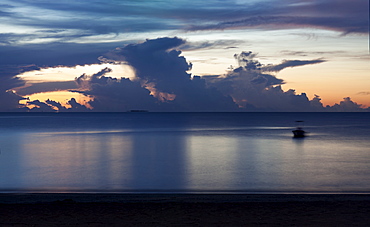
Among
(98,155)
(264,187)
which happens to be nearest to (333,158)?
(264,187)

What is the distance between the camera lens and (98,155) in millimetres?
46594

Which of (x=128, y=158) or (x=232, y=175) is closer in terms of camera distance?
(x=232, y=175)

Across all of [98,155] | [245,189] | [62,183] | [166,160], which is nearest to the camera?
Result: [245,189]

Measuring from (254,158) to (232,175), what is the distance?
13.5 meters

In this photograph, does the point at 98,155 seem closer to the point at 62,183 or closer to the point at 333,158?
the point at 62,183

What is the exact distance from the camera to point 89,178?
29.2 metres
